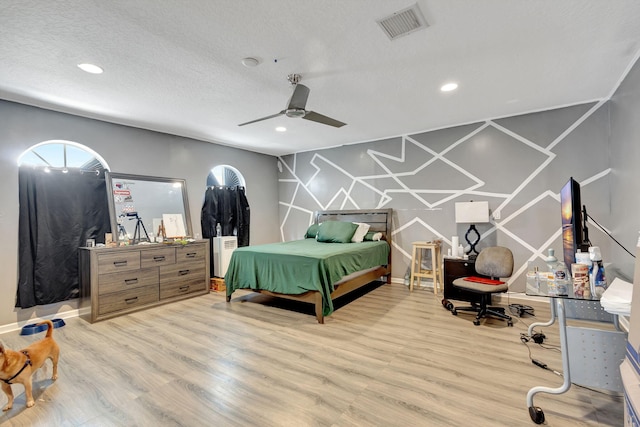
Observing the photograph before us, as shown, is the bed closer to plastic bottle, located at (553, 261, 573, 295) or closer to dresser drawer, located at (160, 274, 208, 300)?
dresser drawer, located at (160, 274, 208, 300)

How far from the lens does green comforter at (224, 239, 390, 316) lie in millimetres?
3354

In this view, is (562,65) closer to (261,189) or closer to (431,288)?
(431,288)

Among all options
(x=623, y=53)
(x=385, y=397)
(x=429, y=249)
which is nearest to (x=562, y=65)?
(x=623, y=53)

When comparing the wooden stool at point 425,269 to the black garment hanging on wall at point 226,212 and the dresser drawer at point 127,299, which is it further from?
the dresser drawer at point 127,299

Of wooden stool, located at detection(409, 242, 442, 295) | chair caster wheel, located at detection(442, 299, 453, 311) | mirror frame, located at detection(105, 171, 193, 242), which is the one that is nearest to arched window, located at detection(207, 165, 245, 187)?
mirror frame, located at detection(105, 171, 193, 242)

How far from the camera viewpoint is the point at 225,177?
232 inches

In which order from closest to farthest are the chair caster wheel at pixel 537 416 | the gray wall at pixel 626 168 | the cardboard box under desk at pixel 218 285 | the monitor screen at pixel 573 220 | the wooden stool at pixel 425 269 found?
the chair caster wheel at pixel 537 416 → the monitor screen at pixel 573 220 → the gray wall at pixel 626 168 → the wooden stool at pixel 425 269 → the cardboard box under desk at pixel 218 285

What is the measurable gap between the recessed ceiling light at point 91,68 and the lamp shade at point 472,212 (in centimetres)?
439

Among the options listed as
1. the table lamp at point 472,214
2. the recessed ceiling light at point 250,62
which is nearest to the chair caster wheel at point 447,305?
the table lamp at point 472,214

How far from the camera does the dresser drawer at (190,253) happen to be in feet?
14.1

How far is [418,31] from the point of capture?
83.0 inches

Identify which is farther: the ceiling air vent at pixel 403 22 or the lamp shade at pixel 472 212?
the lamp shade at pixel 472 212

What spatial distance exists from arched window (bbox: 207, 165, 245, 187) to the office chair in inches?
171

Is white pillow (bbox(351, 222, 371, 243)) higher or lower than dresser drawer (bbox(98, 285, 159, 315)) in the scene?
higher
